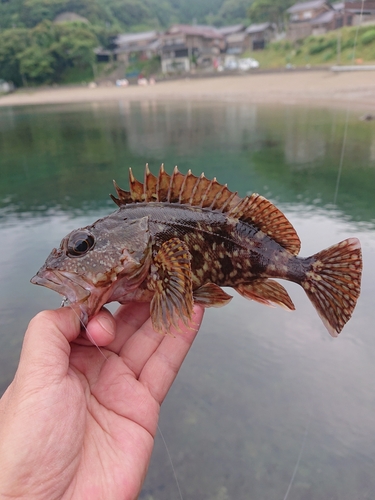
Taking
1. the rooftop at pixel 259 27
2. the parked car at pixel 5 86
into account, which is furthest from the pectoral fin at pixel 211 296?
the parked car at pixel 5 86

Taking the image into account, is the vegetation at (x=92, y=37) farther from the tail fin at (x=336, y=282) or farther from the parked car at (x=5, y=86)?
the tail fin at (x=336, y=282)

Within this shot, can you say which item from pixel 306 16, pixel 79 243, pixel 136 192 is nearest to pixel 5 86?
pixel 306 16

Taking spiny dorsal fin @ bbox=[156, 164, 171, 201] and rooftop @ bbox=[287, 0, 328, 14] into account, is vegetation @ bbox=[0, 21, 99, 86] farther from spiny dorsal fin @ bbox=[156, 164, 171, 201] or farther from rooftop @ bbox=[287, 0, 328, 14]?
spiny dorsal fin @ bbox=[156, 164, 171, 201]

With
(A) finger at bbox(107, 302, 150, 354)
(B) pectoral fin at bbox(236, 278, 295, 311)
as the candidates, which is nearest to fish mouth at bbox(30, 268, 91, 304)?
Answer: (A) finger at bbox(107, 302, 150, 354)

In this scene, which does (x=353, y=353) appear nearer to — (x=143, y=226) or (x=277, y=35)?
(x=143, y=226)

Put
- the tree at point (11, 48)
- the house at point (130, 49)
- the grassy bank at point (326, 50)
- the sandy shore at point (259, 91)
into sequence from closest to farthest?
the sandy shore at point (259, 91)
the grassy bank at point (326, 50)
the tree at point (11, 48)
the house at point (130, 49)

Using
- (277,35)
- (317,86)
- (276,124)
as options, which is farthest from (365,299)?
(277,35)

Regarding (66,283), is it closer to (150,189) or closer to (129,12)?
(150,189)
